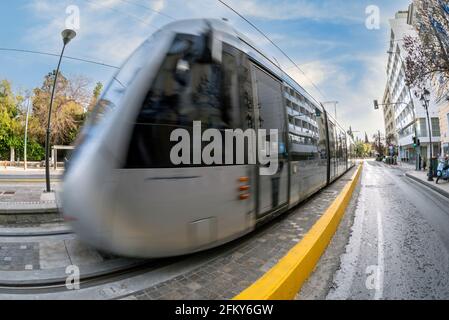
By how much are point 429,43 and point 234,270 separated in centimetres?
1487

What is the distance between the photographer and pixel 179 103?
9.96 ft

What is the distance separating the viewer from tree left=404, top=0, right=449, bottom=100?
11.2 m

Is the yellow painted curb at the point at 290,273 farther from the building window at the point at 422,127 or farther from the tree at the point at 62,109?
the building window at the point at 422,127

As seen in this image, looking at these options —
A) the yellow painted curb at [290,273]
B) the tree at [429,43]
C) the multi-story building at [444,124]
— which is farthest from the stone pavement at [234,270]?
the multi-story building at [444,124]

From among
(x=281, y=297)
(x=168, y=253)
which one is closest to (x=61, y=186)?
(x=168, y=253)

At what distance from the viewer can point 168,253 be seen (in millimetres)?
2992

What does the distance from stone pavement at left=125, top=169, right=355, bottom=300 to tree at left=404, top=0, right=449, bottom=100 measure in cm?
1238

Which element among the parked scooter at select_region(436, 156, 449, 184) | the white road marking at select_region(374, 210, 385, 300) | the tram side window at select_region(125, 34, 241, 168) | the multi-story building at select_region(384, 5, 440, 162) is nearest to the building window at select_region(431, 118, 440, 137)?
the multi-story building at select_region(384, 5, 440, 162)

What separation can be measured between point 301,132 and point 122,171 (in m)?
4.91

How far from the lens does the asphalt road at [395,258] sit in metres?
2.91

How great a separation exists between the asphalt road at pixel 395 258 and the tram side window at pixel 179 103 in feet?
8.15

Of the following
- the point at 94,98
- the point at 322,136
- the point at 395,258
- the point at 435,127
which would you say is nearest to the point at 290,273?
the point at 395,258

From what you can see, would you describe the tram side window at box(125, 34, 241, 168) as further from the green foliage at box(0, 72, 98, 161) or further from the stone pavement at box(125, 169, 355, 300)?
the green foliage at box(0, 72, 98, 161)
